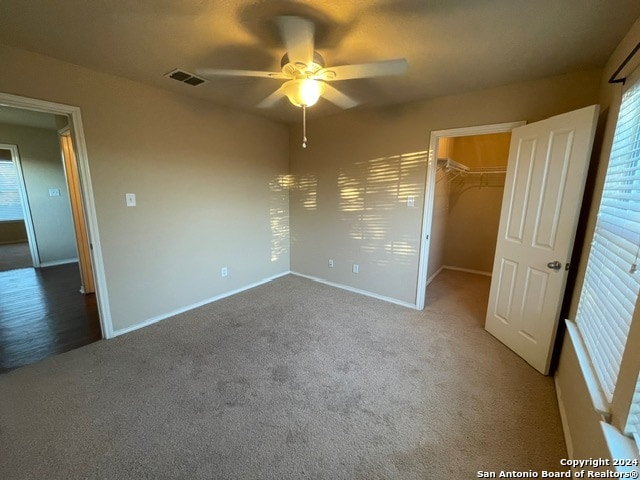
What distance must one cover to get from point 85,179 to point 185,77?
4.13 ft

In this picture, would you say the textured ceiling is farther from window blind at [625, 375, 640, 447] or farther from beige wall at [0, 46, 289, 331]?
window blind at [625, 375, 640, 447]

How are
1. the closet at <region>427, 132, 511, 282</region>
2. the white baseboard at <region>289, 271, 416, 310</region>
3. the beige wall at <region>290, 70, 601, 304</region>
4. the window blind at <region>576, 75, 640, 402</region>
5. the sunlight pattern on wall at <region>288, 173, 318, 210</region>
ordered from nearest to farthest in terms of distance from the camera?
the window blind at <region>576, 75, 640, 402</region>, the beige wall at <region>290, 70, 601, 304</region>, the white baseboard at <region>289, 271, 416, 310</region>, the sunlight pattern on wall at <region>288, 173, 318, 210</region>, the closet at <region>427, 132, 511, 282</region>

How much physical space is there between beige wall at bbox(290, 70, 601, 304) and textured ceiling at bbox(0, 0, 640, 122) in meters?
0.21

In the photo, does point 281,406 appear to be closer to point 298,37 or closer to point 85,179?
point 298,37

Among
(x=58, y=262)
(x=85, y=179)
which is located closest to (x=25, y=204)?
(x=58, y=262)

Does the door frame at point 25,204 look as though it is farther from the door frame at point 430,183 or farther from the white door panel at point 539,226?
the white door panel at point 539,226

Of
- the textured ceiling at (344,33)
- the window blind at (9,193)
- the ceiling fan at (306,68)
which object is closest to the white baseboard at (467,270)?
the textured ceiling at (344,33)

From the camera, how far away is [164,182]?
9.01ft

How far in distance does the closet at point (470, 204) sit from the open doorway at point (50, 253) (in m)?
4.44

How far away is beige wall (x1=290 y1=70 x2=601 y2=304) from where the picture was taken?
232cm

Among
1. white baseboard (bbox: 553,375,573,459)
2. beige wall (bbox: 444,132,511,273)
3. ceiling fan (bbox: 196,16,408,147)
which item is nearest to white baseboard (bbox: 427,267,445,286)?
beige wall (bbox: 444,132,511,273)

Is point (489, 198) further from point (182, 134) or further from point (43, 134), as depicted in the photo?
point (43, 134)

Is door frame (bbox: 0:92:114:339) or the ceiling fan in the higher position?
the ceiling fan

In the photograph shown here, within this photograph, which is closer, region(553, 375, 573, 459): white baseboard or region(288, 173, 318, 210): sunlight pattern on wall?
region(553, 375, 573, 459): white baseboard
